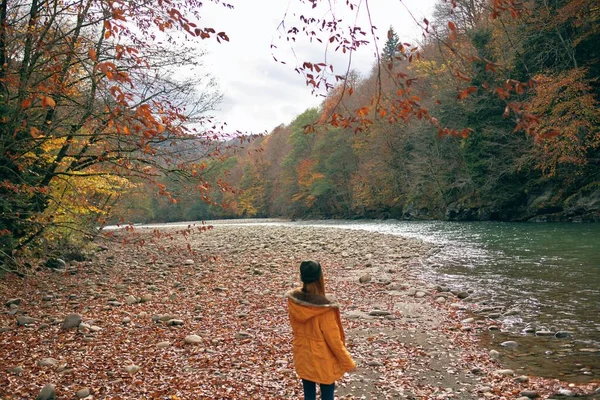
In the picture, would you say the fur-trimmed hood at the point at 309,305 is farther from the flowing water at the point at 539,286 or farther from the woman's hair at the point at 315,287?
the flowing water at the point at 539,286

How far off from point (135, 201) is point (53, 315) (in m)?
29.1

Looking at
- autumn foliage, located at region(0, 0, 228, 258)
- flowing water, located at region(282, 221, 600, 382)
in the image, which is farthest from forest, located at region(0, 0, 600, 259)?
flowing water, located at region(282, 221, 600, 382)

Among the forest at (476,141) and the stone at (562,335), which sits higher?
the forest at (476,141)

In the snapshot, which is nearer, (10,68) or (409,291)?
(10,68)

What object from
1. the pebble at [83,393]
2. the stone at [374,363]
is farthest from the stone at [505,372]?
the pebble at [83,393]

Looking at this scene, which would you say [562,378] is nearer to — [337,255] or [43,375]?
[43,375]

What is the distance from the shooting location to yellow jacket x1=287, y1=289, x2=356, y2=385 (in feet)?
13.7

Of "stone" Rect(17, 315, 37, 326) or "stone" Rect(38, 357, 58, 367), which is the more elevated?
"stone" Rect(17, 315, 37, 326)

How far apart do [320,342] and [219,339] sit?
12.3 ft

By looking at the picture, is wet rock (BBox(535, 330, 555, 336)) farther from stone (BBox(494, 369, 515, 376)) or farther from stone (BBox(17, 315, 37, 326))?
stone (BBox(17, 315, 37, 326))

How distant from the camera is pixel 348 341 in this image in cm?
745

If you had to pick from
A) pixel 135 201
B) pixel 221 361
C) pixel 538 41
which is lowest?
pixel 221 361

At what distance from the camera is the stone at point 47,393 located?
509 centimetres

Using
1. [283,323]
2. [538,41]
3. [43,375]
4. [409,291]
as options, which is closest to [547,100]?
[538,41]
